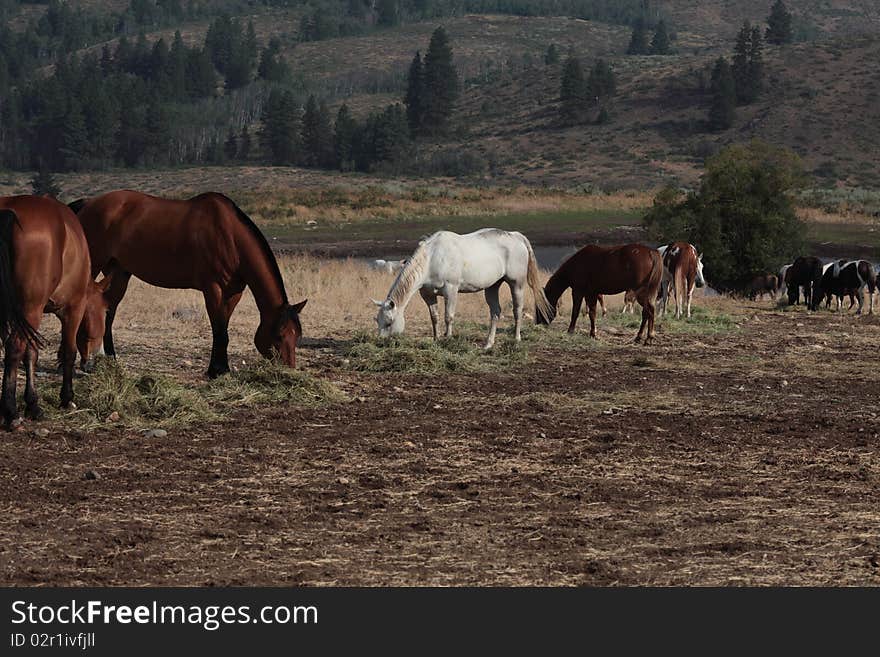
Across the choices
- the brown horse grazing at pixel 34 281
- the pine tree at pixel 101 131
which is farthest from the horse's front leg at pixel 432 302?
the pine tree at pixel 101 131

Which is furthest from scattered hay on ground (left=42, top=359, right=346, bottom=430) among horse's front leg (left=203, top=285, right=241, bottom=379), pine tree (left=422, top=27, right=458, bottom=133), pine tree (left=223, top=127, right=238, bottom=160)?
pine tree (left=422, top=27, right=458, bottom=133)

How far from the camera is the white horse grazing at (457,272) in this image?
16.0 meters

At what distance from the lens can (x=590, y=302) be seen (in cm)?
1886

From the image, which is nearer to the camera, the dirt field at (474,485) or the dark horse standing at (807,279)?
the dirt field at (474,485)

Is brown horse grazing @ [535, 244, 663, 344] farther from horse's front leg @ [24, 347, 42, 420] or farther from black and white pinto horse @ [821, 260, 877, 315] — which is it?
horse's front leg @ [24, 347, 42, 420]

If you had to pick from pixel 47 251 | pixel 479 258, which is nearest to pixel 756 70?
pixel 479 258

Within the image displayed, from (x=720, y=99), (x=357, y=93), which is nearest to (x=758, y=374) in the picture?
(x=720, y=99)

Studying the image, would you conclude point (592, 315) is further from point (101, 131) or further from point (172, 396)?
point (101, 131)

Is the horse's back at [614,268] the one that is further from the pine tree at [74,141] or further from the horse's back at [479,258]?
the pine tree at [74,141]

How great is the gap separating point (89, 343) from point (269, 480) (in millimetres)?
4631

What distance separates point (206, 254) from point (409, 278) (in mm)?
3637

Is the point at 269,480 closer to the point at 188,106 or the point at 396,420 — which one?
the point at 396,420

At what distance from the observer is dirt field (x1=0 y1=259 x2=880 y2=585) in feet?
22.1

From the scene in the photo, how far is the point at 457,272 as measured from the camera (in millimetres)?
16297
